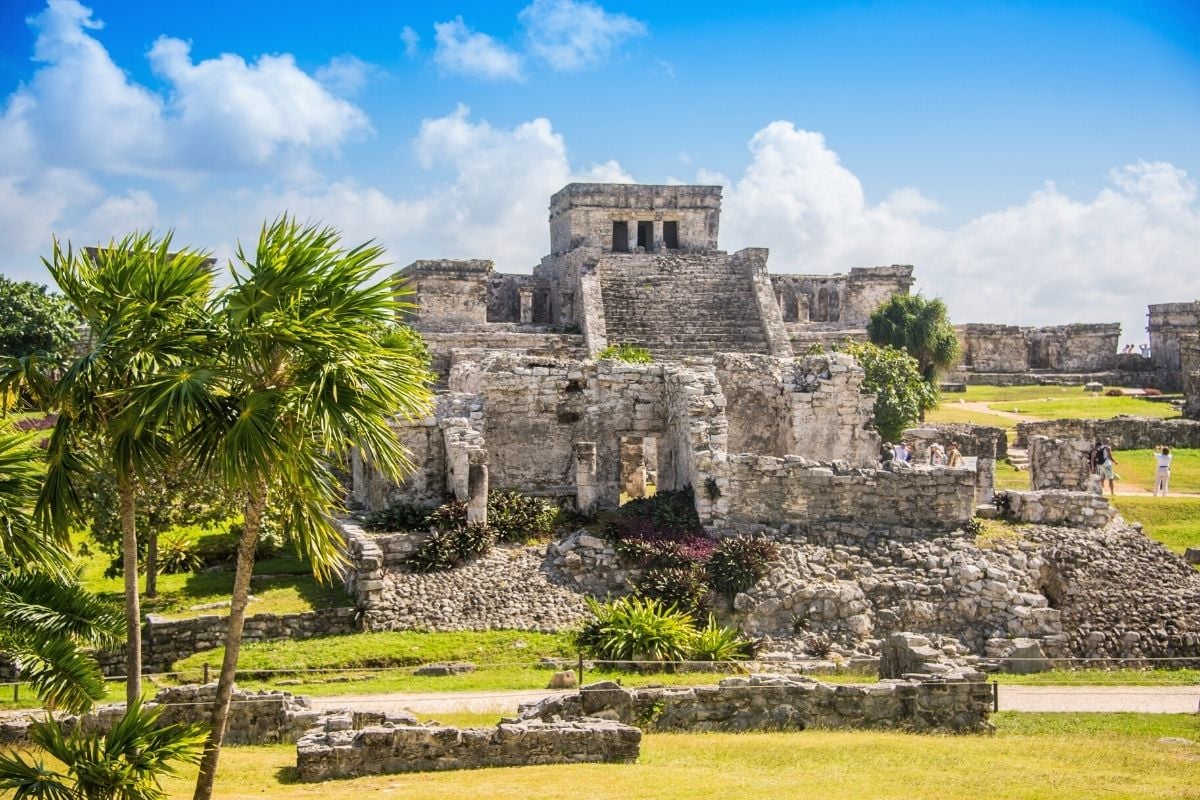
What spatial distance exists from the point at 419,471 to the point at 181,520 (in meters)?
3.71

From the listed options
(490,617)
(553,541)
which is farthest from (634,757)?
(553,541)

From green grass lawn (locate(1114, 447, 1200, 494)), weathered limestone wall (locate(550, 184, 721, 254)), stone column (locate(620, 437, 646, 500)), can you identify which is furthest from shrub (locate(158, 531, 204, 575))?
weathered limestone wall (locate(550, 184, 721, 254))

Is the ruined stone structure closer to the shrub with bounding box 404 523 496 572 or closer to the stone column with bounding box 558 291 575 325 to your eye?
the stone column with bounding box 558 291 575 325

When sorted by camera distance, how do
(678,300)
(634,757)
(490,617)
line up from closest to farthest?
1. (634,757)
2. (490,617)
3. (678,300)

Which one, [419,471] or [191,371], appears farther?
[419,471]

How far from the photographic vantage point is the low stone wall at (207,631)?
17469mm

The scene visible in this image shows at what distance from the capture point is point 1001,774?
11570 millimetres

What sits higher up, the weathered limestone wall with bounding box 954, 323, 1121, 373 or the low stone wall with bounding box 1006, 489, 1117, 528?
the weathered limestone wall with bounding box 954, 323, 1121, 373

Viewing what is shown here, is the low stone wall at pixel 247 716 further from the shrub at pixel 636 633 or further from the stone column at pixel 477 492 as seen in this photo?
the stone column at pixel 477 492

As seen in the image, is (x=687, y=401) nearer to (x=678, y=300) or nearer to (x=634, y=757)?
(x=634, y=757)

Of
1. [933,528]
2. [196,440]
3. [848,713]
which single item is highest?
[196,440]

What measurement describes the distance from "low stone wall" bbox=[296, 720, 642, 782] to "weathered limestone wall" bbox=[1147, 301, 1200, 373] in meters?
41.5

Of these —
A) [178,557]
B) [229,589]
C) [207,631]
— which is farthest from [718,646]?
[178,557]

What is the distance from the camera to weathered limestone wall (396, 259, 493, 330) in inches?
1555
